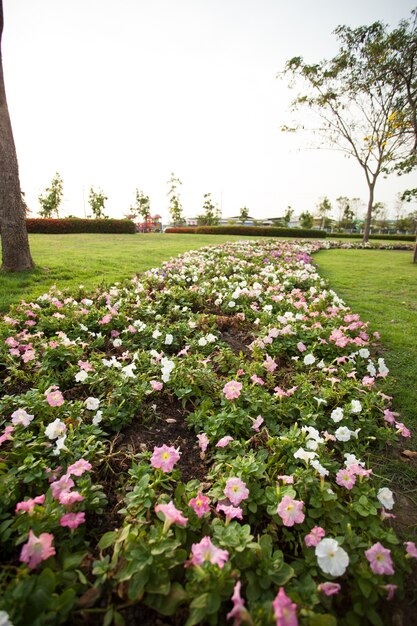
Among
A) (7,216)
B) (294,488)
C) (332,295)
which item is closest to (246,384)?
(294,488)

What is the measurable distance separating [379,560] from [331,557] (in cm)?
19

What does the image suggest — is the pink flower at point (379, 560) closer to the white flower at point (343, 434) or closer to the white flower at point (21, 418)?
the white flower at point (343, 434)

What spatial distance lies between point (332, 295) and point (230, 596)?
455cm

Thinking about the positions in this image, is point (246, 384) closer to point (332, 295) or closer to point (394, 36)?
point (332, 295)

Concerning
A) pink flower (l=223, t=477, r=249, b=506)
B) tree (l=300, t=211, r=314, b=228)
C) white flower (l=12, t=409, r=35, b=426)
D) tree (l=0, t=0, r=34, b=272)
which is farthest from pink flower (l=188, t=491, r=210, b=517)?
tree (l=300, t=211, r=314, b=228)

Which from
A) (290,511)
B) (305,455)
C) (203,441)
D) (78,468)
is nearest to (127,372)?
(203,441)

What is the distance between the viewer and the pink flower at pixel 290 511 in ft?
4.98

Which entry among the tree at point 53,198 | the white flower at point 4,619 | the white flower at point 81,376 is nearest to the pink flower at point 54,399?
the white flower at point 81,376

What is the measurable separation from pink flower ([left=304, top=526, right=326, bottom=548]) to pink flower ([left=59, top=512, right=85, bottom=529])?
3.26 ft

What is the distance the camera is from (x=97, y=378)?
2.74 meters

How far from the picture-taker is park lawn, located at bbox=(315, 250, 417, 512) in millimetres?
2162

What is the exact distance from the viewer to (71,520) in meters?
1.46

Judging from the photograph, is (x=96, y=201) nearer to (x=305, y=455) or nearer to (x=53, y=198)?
(x=53, y=198)

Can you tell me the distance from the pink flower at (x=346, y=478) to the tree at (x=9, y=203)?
647cm
